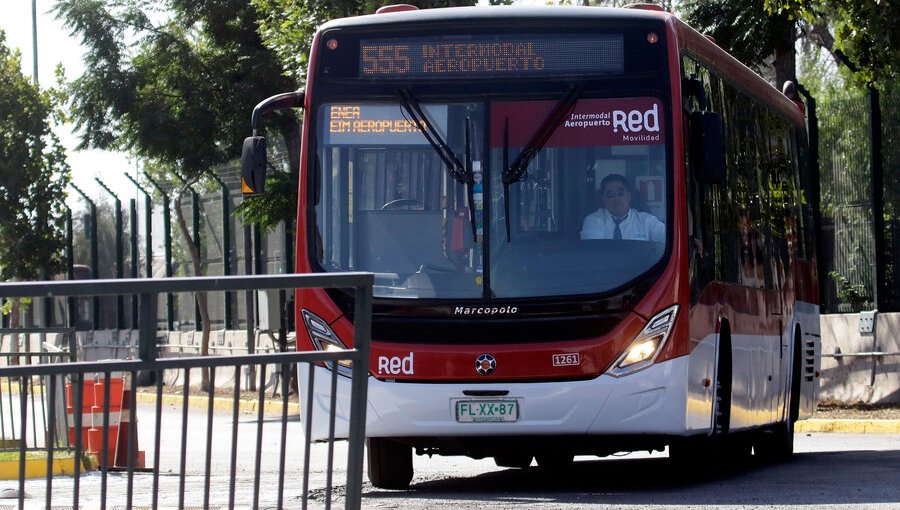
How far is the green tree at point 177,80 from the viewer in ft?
81.7

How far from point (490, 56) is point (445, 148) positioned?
2.20ft

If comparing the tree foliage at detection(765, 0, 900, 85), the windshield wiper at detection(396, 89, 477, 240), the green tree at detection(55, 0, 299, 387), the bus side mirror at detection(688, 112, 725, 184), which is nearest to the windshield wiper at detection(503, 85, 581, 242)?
the windshield wiper at detection(396, 89, 477, 240)

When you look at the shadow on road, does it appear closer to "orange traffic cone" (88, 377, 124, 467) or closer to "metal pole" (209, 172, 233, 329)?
"orange traffic cone" (88, 377, 124, 467)

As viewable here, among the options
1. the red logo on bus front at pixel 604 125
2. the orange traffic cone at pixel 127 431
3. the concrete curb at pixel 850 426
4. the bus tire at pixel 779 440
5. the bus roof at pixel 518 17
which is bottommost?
the concrete curb at pixel 850 426

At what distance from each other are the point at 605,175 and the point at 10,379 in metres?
5.57

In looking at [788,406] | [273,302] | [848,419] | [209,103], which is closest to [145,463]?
[788,406]

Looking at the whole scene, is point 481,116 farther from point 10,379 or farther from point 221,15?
point 221,15

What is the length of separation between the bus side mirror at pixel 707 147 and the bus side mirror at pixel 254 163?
8.89 feet

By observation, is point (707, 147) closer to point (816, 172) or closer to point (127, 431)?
point (127, 431)

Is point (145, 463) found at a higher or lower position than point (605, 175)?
lower

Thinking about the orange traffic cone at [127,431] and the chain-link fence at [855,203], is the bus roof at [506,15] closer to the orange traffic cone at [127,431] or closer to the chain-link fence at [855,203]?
the orange traffic cone at [127,431]

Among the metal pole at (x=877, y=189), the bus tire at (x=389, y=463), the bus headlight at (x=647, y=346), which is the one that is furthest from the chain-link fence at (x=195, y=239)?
the bus headlight at (x=647, y=346)

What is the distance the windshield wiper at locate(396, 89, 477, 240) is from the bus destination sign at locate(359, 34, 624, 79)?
0.20m

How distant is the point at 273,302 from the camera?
2336 cm
